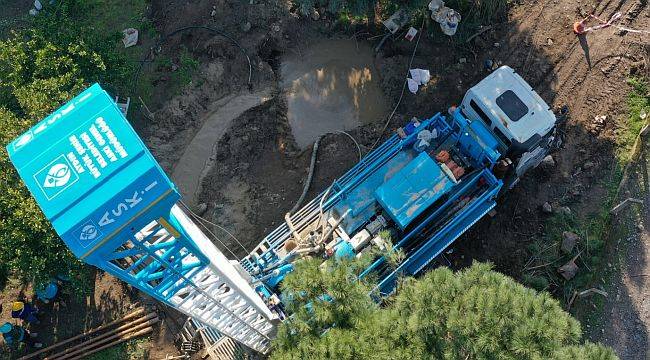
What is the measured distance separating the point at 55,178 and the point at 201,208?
10561mm

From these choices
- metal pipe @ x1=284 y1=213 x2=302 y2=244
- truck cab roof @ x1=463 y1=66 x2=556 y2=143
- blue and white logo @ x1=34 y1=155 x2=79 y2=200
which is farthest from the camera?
metal pipe @ x1=284 y1=213 x2=302 y2=244

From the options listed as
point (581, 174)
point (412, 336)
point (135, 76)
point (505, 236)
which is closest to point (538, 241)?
point (505, 236)

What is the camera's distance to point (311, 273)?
12.5 metres

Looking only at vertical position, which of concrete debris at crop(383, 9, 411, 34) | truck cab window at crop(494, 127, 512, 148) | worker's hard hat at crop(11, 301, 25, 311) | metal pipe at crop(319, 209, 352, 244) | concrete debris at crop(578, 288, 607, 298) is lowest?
concrete debris at crop(578, 288, 607, 298)

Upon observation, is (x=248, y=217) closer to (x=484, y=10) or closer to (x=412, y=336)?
(x=412, y=336)

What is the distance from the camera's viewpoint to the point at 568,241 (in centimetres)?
1723

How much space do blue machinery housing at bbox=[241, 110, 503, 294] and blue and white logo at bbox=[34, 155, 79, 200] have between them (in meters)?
7.36

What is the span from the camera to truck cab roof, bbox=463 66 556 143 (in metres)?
15.8

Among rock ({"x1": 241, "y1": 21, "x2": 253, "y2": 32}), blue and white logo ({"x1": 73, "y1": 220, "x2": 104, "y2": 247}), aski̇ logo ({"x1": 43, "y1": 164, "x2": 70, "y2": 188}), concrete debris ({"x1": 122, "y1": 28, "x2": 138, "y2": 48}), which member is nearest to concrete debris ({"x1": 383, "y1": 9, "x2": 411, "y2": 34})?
rock ({"x1": 241, "y1": 21, "x2": 253, "y2": 32})

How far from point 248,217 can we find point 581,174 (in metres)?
11.7

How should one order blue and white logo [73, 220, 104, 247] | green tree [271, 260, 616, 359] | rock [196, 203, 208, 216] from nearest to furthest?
1. blue and white logo [73, 220, 104, 247]
2. green tree [271, 260, 616, 359]
3. rock [196, 203, 208, 216]

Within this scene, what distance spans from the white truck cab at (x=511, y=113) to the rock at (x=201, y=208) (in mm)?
9767

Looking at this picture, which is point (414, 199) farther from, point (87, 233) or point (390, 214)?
point (87, 233)

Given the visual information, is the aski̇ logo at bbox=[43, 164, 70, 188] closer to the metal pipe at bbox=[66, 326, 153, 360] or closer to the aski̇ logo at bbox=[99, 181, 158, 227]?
the aski̇ logo at bbox=[99, 181, 158, 227]
